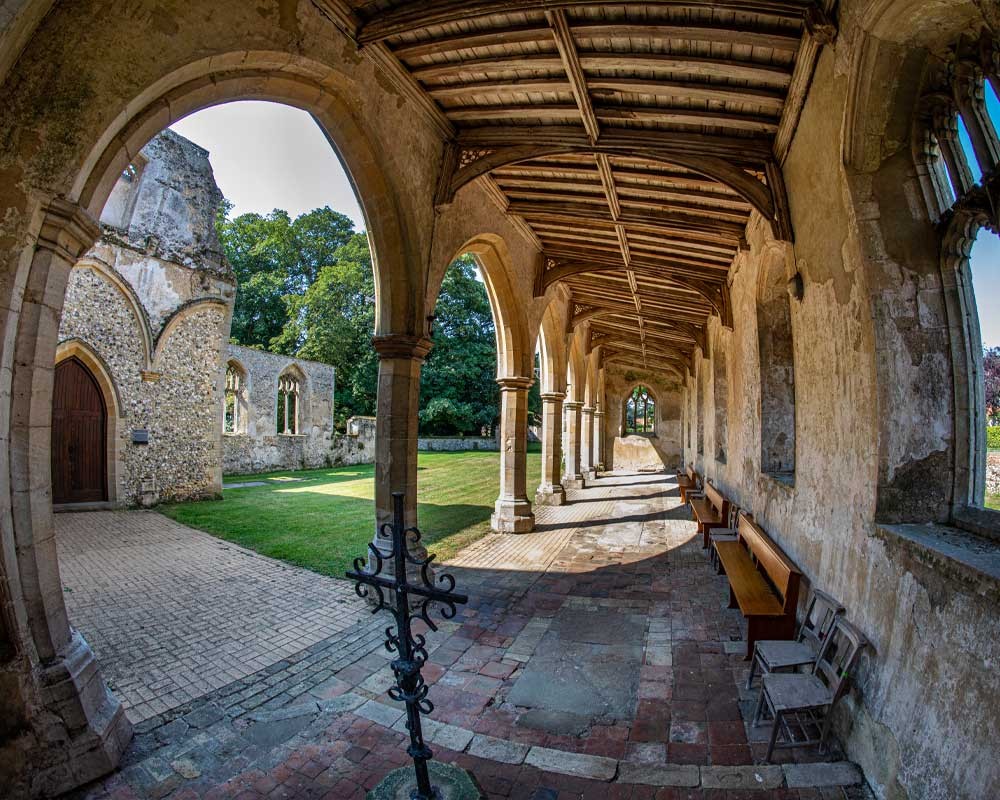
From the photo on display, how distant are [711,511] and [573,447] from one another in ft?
23.7

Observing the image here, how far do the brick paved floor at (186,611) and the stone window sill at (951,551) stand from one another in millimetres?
4246

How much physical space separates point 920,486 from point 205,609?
19.9 feet

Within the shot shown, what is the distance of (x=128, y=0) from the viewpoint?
2896 millimetres

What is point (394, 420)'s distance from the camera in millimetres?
5828

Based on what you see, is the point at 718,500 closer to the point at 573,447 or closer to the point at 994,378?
the point at 994,378

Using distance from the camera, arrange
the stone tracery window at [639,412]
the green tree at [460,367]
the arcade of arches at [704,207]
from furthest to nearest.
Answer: the green tree at [460,367] < the stone tracery window at [639,412] < the arcade of arches at [704,207]

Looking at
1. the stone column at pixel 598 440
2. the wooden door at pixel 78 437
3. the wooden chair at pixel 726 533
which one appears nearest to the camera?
the wooden chair at pixel 726 533

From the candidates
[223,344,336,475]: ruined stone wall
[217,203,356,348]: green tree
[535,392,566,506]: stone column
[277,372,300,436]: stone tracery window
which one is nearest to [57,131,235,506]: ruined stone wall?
[223,344,336,475]: ruined stone wall

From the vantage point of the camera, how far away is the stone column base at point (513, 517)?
9.16 metres

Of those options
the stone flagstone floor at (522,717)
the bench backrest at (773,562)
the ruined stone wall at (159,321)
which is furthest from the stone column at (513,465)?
the ruined stone wall at (159,321)

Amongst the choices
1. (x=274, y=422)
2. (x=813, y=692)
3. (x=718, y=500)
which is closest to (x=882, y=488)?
(x=813, y=692)

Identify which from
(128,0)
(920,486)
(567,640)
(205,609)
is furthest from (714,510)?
(128,0)

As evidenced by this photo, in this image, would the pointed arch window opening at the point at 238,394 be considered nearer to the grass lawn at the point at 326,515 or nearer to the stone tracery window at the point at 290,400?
the stone tracery window at the point at 290,400

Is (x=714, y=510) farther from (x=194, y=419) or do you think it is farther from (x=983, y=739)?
(x=194, y=419)
